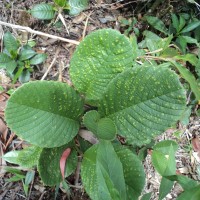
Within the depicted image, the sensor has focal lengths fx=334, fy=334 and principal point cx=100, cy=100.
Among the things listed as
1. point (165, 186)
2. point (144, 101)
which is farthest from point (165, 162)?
point (144, 101)

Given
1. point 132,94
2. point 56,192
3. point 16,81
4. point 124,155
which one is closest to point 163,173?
point 124,155

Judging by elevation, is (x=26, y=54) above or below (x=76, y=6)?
below

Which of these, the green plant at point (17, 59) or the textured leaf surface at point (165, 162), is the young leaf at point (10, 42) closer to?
the green plant at point (17, 59)

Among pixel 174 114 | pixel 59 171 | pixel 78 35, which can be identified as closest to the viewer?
pixel 174 114

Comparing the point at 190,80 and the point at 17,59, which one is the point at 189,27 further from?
the point at 17,59

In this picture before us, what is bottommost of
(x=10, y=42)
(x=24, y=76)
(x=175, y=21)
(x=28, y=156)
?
(x=28, y=156)

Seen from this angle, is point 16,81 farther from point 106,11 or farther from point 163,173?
point 163,173

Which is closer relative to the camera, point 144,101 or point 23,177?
point 144,101

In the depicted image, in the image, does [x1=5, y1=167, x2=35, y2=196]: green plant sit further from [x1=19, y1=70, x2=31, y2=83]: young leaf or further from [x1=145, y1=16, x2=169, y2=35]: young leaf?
[x1=145, y1=16, x2=169, y2=35]: young leaf
